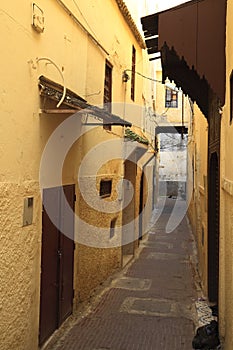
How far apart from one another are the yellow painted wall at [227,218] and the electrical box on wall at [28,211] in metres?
2.58

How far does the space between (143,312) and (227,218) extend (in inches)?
133

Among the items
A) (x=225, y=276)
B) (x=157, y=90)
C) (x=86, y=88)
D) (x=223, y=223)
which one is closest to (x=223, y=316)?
(x=225, y=276)

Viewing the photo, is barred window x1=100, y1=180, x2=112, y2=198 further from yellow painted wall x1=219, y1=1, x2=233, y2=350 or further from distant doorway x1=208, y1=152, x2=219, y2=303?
yellow painted wall x1=219, y1=1, x2=233, y2=350

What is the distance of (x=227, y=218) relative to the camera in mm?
5582

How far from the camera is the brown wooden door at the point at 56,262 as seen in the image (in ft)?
19.9

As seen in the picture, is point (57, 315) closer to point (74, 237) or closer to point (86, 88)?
point (74, 237)

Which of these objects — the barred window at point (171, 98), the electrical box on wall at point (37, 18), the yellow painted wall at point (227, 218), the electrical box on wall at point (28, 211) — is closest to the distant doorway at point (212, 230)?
the yellow painted wall at point (227, 218)

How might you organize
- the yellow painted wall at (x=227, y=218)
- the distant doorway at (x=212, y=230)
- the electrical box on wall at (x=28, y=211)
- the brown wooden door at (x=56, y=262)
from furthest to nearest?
the distant doorway at (x=212, y=230), the brown wooden door at (x=56, y=262), the electrical box on wall at (x=28, y=211), the yellow painted wall at (x=227, y=218)

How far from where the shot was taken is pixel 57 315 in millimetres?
6688

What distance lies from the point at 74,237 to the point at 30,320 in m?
2.29

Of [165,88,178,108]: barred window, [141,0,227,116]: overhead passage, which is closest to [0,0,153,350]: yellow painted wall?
[141,0,227,116]: overhead passage

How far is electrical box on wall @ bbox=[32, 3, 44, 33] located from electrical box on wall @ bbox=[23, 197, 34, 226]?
2.27m

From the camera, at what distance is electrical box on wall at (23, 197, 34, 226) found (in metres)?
5.17

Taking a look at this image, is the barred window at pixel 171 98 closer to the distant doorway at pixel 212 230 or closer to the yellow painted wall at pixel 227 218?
the distant doorway at pixel 212 230
